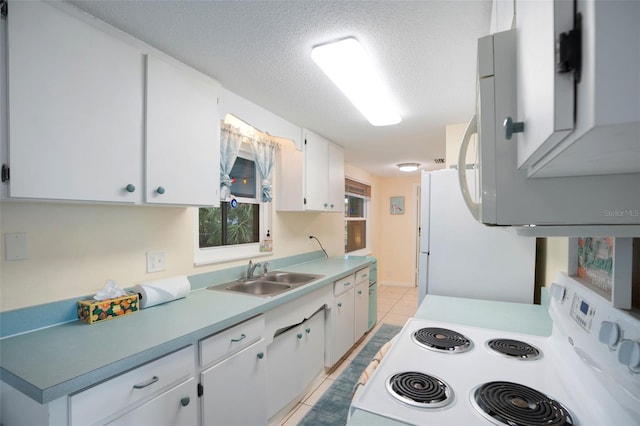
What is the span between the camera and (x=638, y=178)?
510 mm

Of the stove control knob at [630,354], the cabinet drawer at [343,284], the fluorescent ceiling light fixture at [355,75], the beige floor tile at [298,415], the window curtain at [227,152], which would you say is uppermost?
the fluorescent ceiling light fixture at [355,75]

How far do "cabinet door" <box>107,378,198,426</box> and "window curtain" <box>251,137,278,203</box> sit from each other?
168 cm

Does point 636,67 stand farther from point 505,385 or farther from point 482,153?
point 505,385

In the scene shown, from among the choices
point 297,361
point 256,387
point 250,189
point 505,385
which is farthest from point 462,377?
point 250,189

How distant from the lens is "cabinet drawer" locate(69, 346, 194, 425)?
957mm

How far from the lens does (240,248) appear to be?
8.36ft

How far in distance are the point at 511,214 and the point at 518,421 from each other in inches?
21.8

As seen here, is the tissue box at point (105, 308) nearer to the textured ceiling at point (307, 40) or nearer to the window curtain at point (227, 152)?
the window curtain at point (227, 152)

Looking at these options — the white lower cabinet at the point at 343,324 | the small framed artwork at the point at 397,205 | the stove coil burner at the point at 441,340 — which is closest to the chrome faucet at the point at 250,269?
the white lower cabinet at the point at 343,324

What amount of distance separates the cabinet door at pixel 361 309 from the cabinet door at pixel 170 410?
82.7 inches

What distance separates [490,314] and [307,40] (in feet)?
5.75

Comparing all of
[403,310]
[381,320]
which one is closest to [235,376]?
[381,320]

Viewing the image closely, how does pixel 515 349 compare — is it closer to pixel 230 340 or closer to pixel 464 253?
pixel 464 253

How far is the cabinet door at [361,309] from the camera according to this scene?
3.24 m
